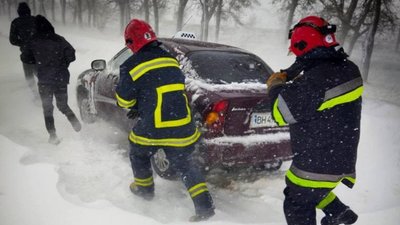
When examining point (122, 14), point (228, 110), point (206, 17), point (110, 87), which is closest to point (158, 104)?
point (228, 110)

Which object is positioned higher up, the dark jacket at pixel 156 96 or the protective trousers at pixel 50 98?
the dark jacket at pixel 156 96

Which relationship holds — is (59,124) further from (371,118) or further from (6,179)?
(371,118)

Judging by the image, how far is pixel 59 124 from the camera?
6.06 metres

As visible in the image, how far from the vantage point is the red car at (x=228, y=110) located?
344 centimetres

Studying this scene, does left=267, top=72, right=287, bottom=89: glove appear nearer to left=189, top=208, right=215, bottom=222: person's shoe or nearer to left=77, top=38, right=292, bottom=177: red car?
left=77, top=38, right=292, bottom=177: red car

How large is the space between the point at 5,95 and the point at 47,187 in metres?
5.66

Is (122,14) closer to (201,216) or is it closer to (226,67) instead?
(226,67)

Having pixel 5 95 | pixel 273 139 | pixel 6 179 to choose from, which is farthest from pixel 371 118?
pixel 5 95

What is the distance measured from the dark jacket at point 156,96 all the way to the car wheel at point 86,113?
9.80 feet

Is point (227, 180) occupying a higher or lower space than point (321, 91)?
lower

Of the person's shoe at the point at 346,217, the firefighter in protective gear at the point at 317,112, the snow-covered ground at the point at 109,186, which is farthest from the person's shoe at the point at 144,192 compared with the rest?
the person's shoe at the point at 346,217

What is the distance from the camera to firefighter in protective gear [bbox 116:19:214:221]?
2.93 meters

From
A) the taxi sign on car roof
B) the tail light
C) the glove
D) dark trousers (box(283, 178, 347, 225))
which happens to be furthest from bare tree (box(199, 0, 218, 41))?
dark trousers (box(283, 178, 347, 225))

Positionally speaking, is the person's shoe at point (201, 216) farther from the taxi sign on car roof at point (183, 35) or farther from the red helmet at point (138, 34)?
the taxi sign on car roof at point (183, 35)
